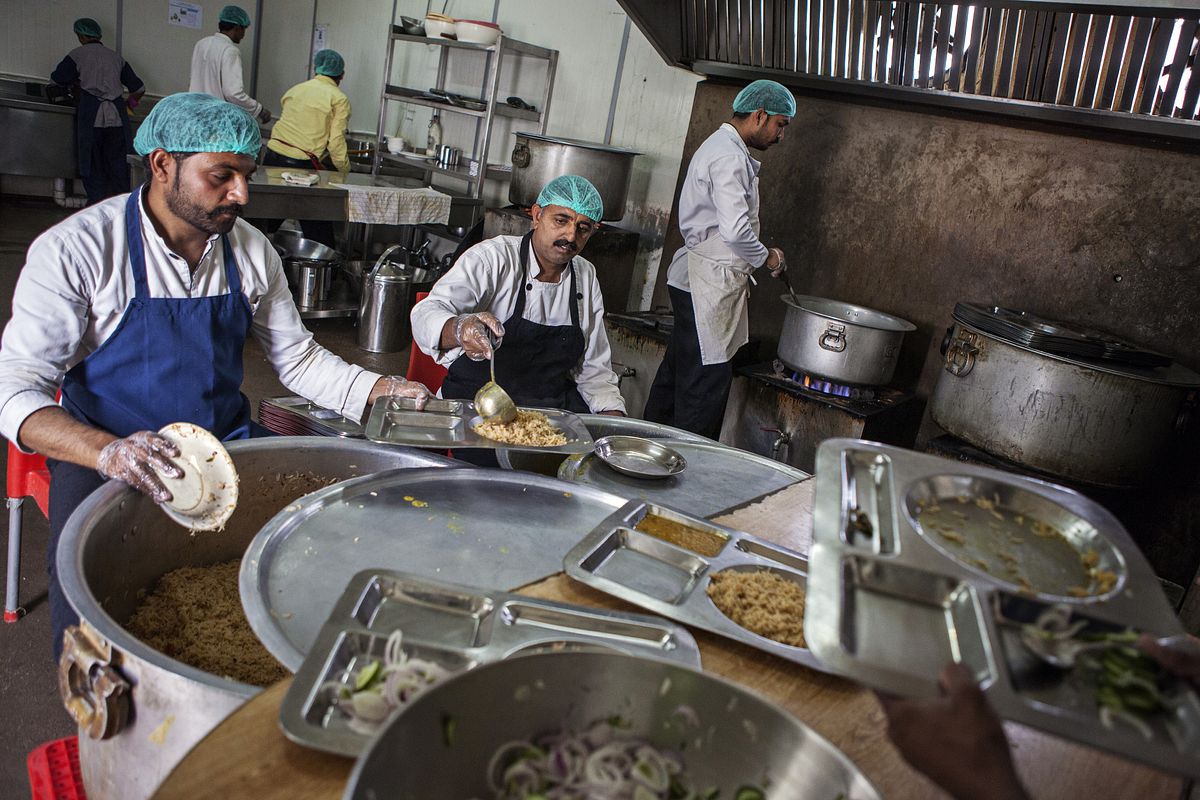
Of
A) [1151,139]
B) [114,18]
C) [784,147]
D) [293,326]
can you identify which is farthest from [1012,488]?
[114,18]

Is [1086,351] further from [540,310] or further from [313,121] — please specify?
[313,121]

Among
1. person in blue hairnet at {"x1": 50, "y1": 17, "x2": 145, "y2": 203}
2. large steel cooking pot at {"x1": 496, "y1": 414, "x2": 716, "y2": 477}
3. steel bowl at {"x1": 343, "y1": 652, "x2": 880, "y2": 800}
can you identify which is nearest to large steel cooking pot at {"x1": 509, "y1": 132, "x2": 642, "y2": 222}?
large steel cooking pot at {"x1": 496, "y1": 414, "x2": 716, "y2": 477}

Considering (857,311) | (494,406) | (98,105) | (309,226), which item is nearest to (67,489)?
(494,406)

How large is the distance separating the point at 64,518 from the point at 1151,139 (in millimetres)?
4493

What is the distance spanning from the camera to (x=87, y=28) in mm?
7789

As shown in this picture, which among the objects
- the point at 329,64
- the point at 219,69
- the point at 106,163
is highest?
the point at 329,64

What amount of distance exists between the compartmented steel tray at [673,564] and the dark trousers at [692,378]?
2.80m

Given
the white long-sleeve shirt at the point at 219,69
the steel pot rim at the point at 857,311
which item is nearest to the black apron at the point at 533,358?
the steel pot rim at the point at 857,311

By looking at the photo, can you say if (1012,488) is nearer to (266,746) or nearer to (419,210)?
(266,746)

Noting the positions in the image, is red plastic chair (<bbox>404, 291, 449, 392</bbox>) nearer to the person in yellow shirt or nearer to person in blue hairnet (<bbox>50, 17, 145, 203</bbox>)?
the person in yellow shirt

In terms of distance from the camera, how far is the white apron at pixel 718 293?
446 cm

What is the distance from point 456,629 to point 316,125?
7089mm

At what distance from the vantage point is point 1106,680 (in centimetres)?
85

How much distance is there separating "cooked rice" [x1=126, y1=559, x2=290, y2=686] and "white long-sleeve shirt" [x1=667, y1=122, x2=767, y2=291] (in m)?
3.11
